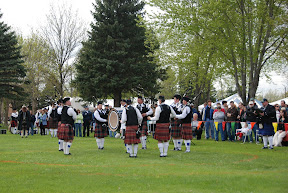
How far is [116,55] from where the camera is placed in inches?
1168

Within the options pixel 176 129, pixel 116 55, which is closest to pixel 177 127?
pixel 176 129

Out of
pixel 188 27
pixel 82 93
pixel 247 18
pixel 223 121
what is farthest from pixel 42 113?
pixel 247 18

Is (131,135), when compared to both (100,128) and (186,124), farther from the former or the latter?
(100,128)

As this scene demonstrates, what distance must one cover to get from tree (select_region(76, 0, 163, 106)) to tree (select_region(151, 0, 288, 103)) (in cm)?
731

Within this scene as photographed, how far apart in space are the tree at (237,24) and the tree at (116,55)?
731 centimetres

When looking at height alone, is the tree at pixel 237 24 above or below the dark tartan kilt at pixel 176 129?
above

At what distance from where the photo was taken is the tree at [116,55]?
29547mm

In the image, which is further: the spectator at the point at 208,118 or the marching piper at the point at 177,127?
the spectator at the point at 208,118

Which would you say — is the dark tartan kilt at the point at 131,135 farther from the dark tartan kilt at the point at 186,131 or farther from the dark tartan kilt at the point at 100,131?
the dark tartan kilt at the point at 100,131

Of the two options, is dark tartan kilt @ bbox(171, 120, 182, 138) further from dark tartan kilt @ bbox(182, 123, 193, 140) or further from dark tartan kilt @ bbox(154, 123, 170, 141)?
dark tartan kilt @ bbox(154, 123, 170, 141)

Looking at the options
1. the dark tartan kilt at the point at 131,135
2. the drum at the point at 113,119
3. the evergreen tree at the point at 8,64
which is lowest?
the dark tartan kilt at the point at 131,135

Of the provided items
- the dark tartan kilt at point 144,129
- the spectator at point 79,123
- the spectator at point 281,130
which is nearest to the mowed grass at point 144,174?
the dark tartan kilt at point 144,129

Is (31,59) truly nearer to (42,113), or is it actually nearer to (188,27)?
(42,113)

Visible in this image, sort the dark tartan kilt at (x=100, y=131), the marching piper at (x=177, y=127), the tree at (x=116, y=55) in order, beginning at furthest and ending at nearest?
the tree at (x=116, y=55), the dark tartan kilt at (x=100, y=131), the marching piper at (x=177, y=127)
